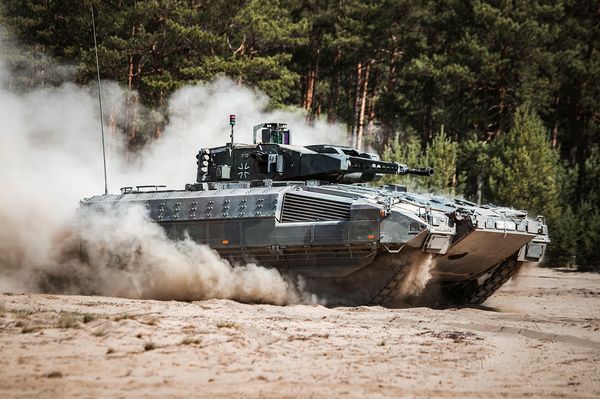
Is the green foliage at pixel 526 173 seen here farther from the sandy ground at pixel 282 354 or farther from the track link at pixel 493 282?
the sandy ground at pixel 282 354

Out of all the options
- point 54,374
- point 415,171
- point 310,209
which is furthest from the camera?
point 415,171

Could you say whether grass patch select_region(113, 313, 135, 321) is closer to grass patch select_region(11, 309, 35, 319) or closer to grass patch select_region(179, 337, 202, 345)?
grass patch select_region(11, 309, 35, 319)

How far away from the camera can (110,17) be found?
129ft

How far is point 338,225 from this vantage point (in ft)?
53.0

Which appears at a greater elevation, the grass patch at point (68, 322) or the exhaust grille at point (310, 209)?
the exhaust grille at point (310, 209)

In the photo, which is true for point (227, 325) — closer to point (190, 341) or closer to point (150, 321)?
point (150, 321)

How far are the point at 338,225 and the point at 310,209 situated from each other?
2.22ft

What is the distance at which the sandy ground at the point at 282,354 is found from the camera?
829cm

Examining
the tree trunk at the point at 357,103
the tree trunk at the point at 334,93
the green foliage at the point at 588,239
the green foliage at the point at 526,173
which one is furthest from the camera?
the tree trunk at the point at 334,93

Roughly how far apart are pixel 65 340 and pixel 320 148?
964 centimetres

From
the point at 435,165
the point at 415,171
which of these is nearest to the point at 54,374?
the point at 415,171

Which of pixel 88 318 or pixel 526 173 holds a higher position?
pixel 88 318

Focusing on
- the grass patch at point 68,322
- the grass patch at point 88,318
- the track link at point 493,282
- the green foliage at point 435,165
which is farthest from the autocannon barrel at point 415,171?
the green foliage at point 435,165

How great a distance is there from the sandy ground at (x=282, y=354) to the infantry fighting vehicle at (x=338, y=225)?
150 centimetres
